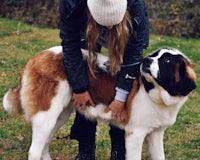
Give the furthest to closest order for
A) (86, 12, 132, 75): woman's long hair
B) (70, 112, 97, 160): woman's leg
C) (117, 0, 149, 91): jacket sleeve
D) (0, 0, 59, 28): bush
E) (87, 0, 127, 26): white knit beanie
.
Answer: (0, 0, 59, 28): bush < (70, 112, 97, 160): woman's leg < (117, 0, 149, 91): jacket sleeve < (86, 12, 132, 75): woman's long hair < (87, 0, 127, 26): white knit beanie

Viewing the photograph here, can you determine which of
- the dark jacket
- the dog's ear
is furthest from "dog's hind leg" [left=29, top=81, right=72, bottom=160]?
the dog's ear

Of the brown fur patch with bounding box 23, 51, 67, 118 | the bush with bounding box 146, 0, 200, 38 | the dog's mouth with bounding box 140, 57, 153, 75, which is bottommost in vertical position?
the bush with bounding box 146, 0, 200, 38

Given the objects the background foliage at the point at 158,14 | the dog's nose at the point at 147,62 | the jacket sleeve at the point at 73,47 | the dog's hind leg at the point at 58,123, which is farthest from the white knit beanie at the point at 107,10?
the background foliage at the point at 158,14

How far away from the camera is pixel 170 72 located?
4.51 metres

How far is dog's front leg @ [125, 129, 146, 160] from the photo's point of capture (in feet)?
15.5

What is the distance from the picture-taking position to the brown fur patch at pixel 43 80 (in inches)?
187

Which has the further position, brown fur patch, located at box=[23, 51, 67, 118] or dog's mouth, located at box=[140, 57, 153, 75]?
brown fur patch, located at box=[23, 51, 67, 118]

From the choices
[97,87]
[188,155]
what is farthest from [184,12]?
[97,87]

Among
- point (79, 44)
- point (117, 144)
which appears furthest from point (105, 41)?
point (117, 144)

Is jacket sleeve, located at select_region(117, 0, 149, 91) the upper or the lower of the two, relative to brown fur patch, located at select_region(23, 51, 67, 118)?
upper

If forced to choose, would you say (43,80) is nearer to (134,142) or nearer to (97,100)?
(97,100)

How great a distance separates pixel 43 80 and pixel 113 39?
0.74m

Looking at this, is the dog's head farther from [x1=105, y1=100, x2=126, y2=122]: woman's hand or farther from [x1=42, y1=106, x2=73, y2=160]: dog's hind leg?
[x1=42, y1=106, x2=73, y2=160]: dog's hind leg

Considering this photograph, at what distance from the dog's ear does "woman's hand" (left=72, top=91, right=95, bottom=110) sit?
794 millimetres
